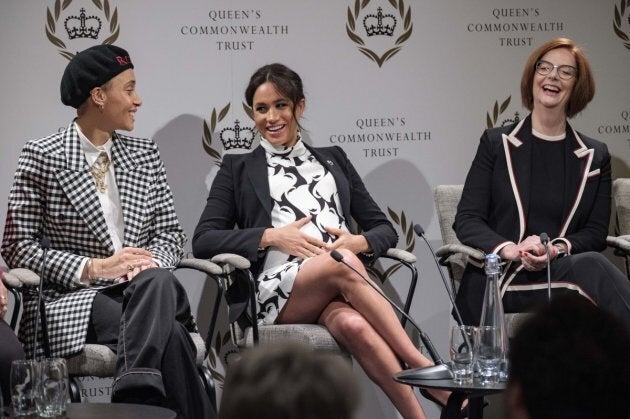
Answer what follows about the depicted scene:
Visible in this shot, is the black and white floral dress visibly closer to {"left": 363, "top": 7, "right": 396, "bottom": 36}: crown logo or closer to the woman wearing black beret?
the woman wearing black beret

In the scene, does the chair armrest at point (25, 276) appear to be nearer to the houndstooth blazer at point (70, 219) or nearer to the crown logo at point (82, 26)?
the houndstooth blazer at point (70, 219)

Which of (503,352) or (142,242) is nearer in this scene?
(503,352)

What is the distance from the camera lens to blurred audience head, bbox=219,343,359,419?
1.04 m

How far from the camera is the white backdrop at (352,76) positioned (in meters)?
4.23

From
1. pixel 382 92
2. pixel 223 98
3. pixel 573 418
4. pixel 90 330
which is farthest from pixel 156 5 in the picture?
pixel 573 418

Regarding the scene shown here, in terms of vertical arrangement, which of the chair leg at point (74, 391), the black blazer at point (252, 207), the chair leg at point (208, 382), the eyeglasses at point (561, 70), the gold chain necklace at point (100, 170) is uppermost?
the eyeglasses at point (561, 70)

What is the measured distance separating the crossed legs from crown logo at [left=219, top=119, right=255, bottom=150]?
3.16 ft

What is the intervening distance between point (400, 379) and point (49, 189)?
154cm

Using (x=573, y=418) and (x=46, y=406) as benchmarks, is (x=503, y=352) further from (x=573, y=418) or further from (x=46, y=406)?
(x=573, y=418)

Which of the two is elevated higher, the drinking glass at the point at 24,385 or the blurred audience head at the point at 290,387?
the blurred audience head at the point at 290,387

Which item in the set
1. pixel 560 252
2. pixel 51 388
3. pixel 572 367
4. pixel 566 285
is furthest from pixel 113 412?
pixel 560 252

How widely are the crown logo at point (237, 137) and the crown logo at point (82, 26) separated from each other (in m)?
0.69

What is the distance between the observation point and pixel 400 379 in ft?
8.81

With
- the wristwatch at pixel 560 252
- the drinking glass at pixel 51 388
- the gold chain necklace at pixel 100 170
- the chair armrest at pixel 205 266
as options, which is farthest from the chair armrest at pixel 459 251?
the drinking glass at pixel 51 388
